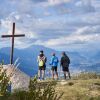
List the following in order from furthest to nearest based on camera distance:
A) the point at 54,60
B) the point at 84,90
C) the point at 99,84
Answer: the point at 54,60 < the point at 99,84 < the point at 84,90

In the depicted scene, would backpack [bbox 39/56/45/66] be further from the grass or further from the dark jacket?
the grass

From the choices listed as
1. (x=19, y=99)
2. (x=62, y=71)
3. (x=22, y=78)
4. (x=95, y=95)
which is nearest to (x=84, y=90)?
(x=95, y=95)

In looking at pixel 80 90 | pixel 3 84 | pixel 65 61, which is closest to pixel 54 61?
pixel 65 61

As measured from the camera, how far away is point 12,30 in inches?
1364

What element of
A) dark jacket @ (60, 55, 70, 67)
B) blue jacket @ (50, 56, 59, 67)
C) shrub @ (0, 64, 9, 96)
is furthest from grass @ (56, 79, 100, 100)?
shrub @ (0, 64, 9, 96)

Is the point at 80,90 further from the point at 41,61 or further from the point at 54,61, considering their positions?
the point at 54,61

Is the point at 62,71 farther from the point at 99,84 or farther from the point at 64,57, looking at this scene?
the point at 99,84

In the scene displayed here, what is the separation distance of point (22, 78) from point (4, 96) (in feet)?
28.0

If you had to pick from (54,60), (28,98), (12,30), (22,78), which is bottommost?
(28,98)

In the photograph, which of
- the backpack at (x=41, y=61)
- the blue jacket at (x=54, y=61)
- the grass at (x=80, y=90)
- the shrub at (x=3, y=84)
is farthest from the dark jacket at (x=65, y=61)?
the shrub at (x=3, y=84)

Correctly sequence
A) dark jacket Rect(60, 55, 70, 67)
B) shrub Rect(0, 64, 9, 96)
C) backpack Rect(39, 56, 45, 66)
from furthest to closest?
dark jacket Rect(60, 55, 70, 67), backpack Rect(39, 56, 45, 66), shrub Rect(0, 64, 9, 96)

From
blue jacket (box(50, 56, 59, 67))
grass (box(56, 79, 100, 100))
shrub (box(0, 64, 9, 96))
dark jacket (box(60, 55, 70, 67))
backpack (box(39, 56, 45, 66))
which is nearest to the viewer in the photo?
shrub (box(0, 64, 9, 96))

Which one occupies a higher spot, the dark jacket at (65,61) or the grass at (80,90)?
the dark jacket at (65,61)

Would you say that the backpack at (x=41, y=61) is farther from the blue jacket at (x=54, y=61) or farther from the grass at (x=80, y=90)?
the grass at (x=80, y=90)
